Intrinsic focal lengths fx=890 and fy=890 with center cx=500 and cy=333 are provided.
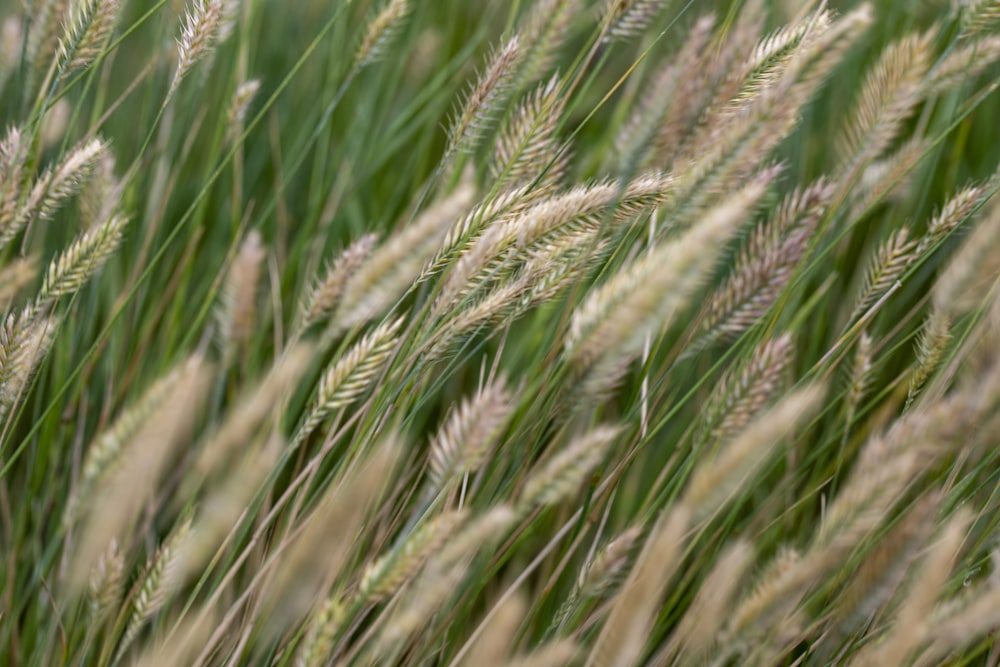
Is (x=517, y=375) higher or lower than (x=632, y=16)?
lower

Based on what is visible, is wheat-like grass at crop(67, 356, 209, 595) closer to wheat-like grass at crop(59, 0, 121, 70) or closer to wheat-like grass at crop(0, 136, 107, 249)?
wheat-like grass at crop(0, 136, 107, 249)

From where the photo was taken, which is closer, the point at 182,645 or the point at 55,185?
the point at 182,645

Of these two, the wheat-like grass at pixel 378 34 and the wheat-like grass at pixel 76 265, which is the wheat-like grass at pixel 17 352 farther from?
the wheat-like grass at pixel 378 34

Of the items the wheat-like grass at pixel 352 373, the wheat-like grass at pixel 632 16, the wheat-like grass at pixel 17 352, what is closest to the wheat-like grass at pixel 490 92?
the wheat-like grass at pixel 632 16

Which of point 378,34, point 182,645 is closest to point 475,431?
point 182,645

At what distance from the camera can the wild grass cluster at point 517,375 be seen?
0.83 m

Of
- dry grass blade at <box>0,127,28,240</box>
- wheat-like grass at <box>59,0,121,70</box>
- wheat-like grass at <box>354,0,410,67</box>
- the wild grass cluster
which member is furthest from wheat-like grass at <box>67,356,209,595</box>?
wheat-like grass at <box>354,0,410,67</box>

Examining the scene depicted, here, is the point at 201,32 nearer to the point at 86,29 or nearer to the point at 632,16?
the point at 86,29

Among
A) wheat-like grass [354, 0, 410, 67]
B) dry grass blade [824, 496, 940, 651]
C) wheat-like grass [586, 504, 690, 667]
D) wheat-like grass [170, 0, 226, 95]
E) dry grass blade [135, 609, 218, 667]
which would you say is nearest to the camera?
wheat-like grass [586, 504, 690, 667]

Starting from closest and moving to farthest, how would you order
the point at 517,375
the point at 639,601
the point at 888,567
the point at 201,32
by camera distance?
1. the point at 639,601
2. the point at 888,567
3. the point at 201,32
4. the point at 517,375

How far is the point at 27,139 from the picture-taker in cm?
104

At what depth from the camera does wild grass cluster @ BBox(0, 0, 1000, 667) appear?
83cm

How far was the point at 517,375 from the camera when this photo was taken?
1.43 metres

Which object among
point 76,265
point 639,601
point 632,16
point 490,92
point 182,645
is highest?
point 632,16
